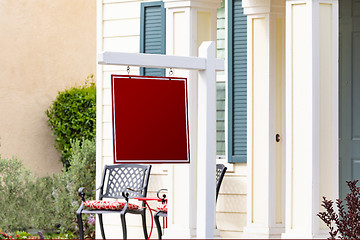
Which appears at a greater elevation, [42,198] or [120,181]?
[120,181]

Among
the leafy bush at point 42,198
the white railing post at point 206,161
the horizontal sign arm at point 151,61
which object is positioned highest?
the horizontal sign arm at point 151,61

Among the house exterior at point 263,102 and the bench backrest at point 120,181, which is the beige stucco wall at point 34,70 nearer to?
the house exterior at point 263,102

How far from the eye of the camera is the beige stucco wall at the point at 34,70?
437 inches

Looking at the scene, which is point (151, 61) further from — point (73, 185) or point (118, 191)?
point (73, 185)

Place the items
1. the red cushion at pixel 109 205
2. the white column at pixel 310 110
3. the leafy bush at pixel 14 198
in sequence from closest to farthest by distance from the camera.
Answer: the white column at pixel 310 110 → the red cushion at pixel 109 205 → the leafy bush at pixel 14 198

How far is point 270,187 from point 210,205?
2924mm

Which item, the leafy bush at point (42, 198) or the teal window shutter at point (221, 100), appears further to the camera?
the leafy bush at point (42, 198)

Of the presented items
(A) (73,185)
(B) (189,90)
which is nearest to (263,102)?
(B) (189,90)

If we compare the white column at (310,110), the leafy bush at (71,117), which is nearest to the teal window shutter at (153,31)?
the leafy bush at (71,117)

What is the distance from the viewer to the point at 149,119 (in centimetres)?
427

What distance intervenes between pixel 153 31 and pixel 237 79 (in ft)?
4.21

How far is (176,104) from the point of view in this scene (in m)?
4.30

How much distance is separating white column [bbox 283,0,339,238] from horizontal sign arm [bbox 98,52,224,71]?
4.68ft

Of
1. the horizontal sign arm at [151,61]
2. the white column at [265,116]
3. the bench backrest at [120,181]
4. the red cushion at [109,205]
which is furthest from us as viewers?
the bench backrest at [120,181]
